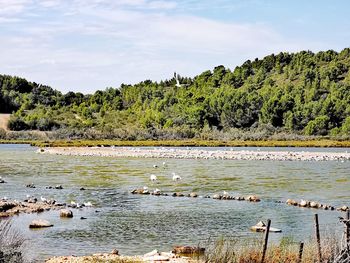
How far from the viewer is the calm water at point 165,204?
19.8 meters

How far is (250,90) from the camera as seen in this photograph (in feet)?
450

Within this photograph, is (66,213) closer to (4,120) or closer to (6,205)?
(6,205)

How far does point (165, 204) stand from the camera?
2744cm

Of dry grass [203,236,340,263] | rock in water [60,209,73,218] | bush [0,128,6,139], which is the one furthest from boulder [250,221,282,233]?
bush [0,128,6,139]

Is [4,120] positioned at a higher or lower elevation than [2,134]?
higher

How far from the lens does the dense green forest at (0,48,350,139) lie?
4333 inches

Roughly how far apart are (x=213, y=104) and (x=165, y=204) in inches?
3910

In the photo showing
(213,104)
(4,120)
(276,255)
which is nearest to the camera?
(276,255)

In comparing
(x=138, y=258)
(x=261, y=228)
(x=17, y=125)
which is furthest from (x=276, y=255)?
(x=17, y=125)

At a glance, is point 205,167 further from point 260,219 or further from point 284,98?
point 284,98

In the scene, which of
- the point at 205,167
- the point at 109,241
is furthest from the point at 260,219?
the point at 205,167

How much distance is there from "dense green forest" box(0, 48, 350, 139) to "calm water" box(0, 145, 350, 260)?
60.7m

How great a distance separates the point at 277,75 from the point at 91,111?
145 ft

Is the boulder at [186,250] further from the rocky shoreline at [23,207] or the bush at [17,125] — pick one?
the bush at [17,125]
